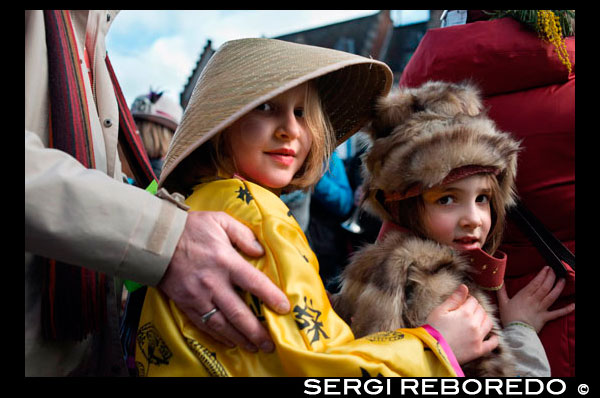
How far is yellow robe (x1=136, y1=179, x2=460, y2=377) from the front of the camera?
1.13 metres

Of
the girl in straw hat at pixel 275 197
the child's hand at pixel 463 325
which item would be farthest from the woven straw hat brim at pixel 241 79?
the child's hand at pixel 463 325

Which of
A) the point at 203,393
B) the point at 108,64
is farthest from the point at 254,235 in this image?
the point at 108,64

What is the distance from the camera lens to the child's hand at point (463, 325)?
1466 millimetres

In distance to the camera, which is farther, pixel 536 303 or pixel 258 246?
pixel 536 303

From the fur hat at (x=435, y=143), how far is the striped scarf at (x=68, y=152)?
3.70 ft

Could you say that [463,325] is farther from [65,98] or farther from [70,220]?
[65,98]

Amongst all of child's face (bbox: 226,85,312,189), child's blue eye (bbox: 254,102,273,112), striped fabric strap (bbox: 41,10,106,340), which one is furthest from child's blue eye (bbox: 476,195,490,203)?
striped fabric strap (bbox: 41,10,106,340)

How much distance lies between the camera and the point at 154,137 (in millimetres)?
3381

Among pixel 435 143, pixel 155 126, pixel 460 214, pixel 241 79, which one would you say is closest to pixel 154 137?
pixel 155 126

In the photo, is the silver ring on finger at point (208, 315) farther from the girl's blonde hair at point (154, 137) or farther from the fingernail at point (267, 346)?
the girl's blonde hair at point (154, 137)

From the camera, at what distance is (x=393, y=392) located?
1188mm

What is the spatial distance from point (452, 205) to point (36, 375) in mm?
1515

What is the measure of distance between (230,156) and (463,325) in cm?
99
